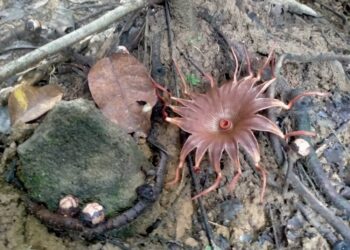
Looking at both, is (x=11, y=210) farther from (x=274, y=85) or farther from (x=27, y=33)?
(x=274, y=85)

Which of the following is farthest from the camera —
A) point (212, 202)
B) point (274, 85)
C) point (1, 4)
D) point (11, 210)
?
point (1, 4)

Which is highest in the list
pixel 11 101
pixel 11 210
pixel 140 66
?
pixel 140 66

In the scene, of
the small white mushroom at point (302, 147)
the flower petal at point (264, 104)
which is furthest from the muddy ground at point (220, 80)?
the flower petal at point (264, 104)

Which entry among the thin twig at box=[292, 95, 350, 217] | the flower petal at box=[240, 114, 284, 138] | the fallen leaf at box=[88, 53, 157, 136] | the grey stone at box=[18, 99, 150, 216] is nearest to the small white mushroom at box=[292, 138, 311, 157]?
the thin twig at box=[292, 95, 350, 217]

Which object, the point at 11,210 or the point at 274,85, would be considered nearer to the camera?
the point at 11,210

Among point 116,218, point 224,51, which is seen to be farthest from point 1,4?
point 116,218

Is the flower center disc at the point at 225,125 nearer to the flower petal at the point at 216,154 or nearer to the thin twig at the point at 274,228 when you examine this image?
the flower petal at the point at 216,154
